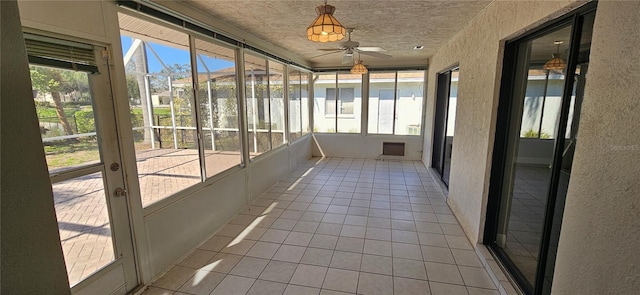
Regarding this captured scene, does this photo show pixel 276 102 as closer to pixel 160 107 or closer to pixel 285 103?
pixel 285 103

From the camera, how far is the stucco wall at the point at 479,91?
2105mm

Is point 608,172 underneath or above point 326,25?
underneath

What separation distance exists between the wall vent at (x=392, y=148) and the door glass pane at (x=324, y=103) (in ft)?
4.66

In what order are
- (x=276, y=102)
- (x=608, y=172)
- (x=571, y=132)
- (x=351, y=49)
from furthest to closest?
(x=276, y=102)
(x=351, y=49)
(x=571, y=132)
(x=608, y=172)

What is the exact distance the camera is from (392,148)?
6.97 metres

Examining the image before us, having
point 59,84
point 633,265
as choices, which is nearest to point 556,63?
point 633,265

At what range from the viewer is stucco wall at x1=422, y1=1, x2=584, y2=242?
211cm

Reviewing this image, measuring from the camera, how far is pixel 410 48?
5.03 metres

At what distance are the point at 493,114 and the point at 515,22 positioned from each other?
2.61 ft

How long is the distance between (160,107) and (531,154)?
11.3 feet

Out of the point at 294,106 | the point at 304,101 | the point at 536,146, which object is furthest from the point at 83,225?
the point at 304,101

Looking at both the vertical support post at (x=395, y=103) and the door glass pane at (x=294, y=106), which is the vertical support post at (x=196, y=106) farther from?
the vertical support post at (x=395, y=103)

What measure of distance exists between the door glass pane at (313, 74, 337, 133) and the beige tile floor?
→ 10.0 ft

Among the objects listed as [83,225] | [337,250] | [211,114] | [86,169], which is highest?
[211,114]
